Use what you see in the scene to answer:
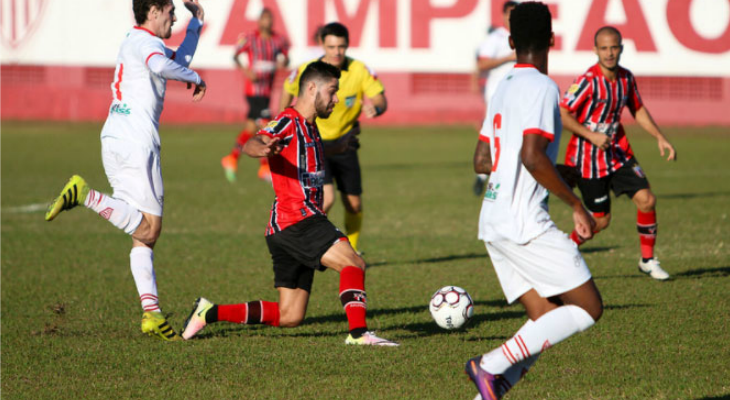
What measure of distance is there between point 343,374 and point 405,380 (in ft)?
1.15

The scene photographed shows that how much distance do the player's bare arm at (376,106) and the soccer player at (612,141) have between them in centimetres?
167

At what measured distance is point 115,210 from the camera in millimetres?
5746

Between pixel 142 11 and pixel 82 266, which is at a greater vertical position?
pixel 142 11

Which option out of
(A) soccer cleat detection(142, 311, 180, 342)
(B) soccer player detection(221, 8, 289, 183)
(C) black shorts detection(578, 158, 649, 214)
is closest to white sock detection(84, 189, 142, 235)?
(A) soccer cleat detection(142, 311, 180, 342)

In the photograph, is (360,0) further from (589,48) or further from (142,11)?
(142,11)

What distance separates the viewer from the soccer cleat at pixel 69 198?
570cm

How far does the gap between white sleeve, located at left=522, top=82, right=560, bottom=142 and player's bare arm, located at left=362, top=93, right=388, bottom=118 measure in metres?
4.29

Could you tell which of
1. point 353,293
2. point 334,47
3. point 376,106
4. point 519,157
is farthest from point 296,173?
point 376,106

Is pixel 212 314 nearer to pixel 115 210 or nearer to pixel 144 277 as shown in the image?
pixel 144 277

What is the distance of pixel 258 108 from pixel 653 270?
10.7 meters

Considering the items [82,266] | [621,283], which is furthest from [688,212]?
[82,266]

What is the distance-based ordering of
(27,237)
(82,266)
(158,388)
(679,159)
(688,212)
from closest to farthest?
(158,388) → (82,266) → (27,237) → (688,212) → (679,159)

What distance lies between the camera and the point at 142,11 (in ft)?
19.3

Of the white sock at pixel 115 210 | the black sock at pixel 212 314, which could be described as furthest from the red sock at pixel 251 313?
the white sock at pixel 115 210
